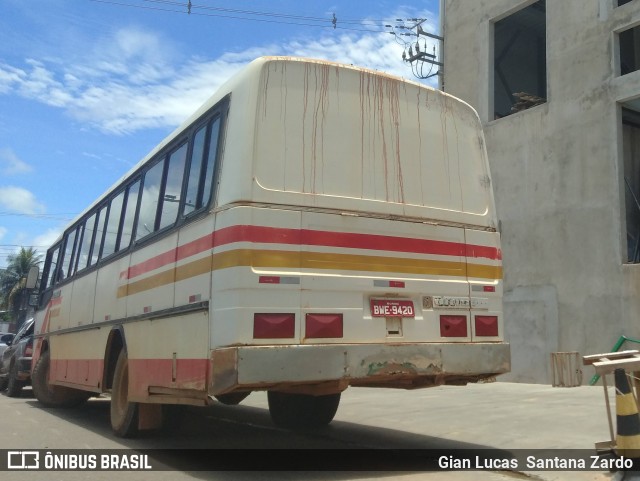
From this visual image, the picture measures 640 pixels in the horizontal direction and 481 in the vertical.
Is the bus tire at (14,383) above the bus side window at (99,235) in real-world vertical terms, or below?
below

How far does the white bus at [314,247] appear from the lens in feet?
17.7

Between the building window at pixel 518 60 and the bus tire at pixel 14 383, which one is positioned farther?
the building window at pixel 518 60

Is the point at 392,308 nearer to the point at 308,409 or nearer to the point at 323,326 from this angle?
the point at 323,326

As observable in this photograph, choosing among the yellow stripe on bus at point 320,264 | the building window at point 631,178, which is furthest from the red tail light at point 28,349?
the building window at point 631,178

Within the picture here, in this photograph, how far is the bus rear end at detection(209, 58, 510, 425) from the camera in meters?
5.36

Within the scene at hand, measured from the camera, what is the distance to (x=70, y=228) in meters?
12.2

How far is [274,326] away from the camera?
536 centimetres

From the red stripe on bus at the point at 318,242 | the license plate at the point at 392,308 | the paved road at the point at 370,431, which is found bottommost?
the paved road at the point at 370,431

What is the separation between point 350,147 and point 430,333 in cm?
186

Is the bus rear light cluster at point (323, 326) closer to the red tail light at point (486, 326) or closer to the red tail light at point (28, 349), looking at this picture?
the red tail light at point (486, 326)

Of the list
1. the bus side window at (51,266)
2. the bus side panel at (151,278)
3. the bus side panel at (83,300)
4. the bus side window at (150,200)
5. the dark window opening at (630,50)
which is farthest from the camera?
the dark window opening at (630,50)

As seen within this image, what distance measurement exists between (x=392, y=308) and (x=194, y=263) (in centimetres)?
182

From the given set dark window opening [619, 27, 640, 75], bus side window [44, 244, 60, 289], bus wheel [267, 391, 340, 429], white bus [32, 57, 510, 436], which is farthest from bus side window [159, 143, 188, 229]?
dark window opening [619, 27, 640, 75]

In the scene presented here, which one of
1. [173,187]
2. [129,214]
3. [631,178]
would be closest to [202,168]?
[173,187]
